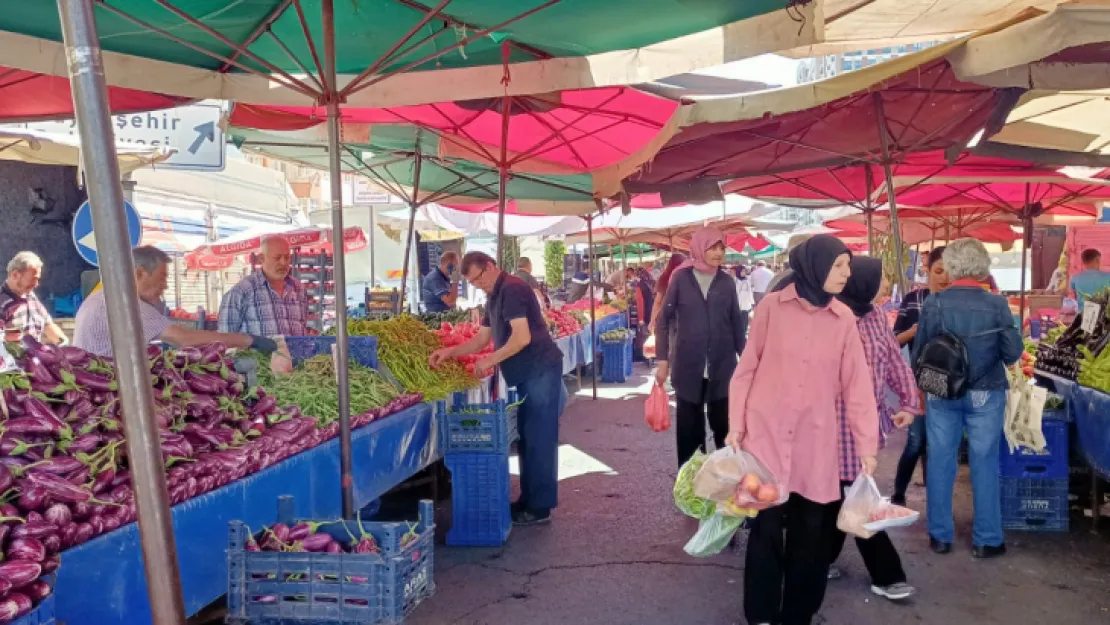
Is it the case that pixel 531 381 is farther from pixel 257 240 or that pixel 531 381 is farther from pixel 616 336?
pixel 257 240

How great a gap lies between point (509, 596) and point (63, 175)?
1017 centimetres

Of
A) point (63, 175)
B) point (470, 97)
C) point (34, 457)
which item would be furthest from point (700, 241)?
point (63, 175)

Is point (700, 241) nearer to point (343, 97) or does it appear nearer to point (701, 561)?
point (701, 561)

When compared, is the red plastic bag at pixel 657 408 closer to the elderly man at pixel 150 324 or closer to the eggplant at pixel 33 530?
the elderly man at pixel 150 324

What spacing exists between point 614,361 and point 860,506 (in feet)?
35.6

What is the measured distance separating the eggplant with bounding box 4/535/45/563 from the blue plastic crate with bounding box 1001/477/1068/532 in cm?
577

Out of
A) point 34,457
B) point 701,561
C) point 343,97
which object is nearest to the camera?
point 34,457

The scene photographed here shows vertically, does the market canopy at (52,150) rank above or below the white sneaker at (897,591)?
above

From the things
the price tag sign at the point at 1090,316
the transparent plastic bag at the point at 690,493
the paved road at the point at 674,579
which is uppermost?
the price tag sign at the point at 1090,316

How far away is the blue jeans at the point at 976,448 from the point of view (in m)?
5.32

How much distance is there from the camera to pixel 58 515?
2844 mm

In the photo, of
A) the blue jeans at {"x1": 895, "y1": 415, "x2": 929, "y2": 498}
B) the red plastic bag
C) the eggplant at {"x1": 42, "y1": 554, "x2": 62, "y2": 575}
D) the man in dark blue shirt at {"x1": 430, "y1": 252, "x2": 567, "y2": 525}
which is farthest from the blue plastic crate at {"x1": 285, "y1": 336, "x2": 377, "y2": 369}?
the blue jeans at {"x1": 895, "y1": 415, "x2": 929, "y2": 498}

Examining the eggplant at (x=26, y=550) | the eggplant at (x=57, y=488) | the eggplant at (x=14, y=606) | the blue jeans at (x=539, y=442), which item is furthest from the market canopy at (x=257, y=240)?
the eggplant at (x=14, y=606)

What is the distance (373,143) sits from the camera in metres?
9.34
